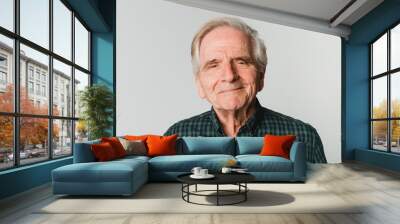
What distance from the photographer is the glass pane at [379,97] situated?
8.55 metres

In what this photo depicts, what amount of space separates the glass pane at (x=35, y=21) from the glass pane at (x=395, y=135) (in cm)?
679

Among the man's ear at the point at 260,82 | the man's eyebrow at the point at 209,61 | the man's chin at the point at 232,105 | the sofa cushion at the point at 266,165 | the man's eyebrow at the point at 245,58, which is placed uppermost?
the man's eyebrow at the point at 245,58

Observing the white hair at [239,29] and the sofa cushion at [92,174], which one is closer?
the sofa cushion at [92,174]

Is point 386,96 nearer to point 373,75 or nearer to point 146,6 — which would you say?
point 373,75

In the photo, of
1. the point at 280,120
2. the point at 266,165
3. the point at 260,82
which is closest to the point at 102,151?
the point at 266,165

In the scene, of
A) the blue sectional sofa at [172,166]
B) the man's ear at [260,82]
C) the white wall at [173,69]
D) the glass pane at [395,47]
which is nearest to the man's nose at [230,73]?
the man's ear at [260,82]

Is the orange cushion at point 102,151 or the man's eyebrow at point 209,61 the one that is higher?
the man's eyebrow at point 209,61

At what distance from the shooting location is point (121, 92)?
7859mm

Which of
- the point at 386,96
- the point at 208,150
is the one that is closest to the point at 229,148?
the point at 208,150

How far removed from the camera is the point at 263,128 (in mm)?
7523

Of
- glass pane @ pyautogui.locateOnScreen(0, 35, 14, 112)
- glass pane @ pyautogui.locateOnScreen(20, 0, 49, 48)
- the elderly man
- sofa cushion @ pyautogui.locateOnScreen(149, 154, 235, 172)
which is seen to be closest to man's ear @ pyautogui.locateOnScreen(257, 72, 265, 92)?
the elderly man

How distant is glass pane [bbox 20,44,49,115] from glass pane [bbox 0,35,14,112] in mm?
293

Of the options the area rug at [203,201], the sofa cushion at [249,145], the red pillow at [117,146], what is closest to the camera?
the area rug at [203,201]

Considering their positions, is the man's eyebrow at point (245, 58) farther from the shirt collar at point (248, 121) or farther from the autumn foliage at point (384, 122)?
the autumn foliage at point (384, 122)
